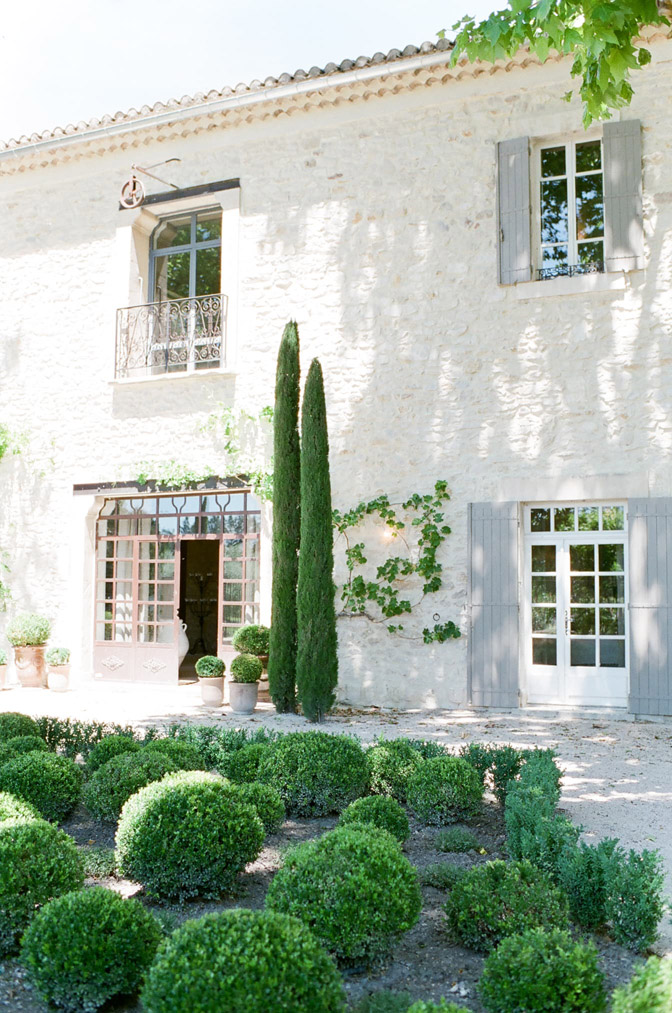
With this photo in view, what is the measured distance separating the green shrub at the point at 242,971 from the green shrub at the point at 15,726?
3232mm

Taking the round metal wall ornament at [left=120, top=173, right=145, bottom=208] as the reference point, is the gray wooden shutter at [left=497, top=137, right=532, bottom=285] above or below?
below

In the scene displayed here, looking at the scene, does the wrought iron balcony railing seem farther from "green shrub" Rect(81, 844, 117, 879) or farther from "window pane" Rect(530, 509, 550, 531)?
"green shrub" Rect(81, 844, 117, 879)

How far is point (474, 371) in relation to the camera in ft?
29.0

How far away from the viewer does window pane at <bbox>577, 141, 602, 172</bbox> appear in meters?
8.84

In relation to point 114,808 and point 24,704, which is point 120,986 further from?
point 24,704

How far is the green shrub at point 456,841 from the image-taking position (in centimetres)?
388

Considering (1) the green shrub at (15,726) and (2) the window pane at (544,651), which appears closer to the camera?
(1) the green shrub at (15,726)

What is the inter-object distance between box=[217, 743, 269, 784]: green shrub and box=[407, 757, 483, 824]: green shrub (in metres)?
0.84

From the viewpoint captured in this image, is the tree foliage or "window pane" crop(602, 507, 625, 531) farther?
"window pane" crop(602, 507, 625, 531)

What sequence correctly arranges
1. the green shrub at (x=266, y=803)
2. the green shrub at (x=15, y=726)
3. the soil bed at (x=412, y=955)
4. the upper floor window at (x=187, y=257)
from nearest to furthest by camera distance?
the soil bed at (x=412, y=955), the green shrub at (x=266, y=803), the green shrub at (x=15, y=726), the upper floor window at (x=187, y=257)

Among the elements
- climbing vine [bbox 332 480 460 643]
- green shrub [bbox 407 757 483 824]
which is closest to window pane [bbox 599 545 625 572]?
climbing vine [bbox 332 480 460 643]

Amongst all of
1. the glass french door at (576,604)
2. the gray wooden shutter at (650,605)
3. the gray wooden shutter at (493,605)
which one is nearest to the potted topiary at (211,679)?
the gray wooden shutter at (493,605)

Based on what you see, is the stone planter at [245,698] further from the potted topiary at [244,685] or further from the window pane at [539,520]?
the window pane at [539,520]

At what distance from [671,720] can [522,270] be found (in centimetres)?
439
